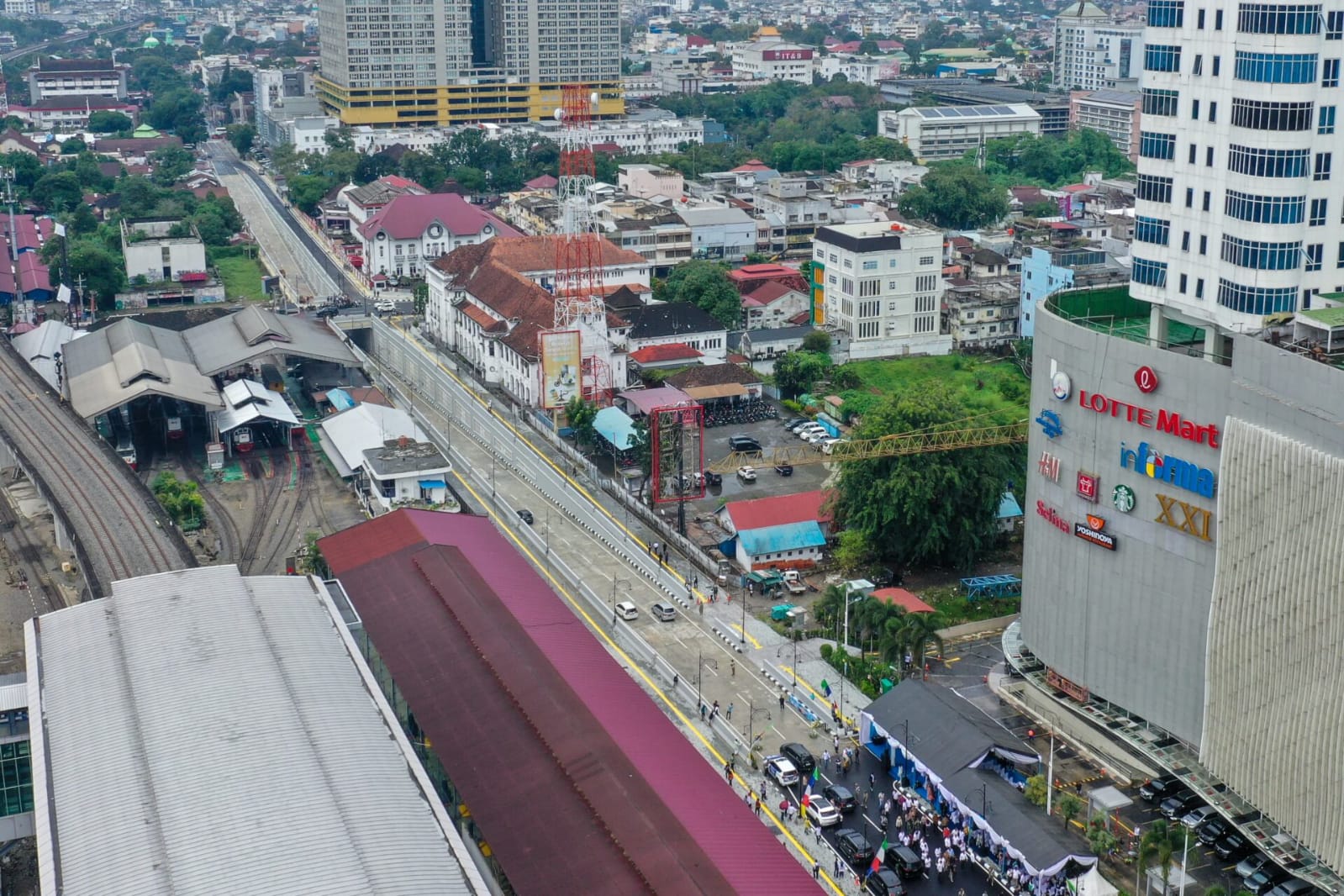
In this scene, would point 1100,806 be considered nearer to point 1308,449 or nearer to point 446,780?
point 1308,449

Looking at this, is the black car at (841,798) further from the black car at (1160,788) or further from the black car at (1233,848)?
the black car at (1233,848)

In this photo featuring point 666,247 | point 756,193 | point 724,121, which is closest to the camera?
point 666,247

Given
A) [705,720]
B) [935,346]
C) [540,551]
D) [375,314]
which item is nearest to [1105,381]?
[705,720]

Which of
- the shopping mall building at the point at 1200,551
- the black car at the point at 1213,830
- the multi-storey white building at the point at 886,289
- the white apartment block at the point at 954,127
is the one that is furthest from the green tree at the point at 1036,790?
the white apartment block at the point at 954,127

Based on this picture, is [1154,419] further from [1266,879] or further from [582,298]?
[582,298]

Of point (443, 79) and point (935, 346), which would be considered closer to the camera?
point (935, 346)

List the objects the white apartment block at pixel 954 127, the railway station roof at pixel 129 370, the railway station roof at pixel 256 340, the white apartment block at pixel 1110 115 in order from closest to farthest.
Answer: the railway station roof at pixel 129 370, the railway station roof at pixel 256 340, the white apartment block at pixel 954 127, the white apartment block at pixel 1110 115
